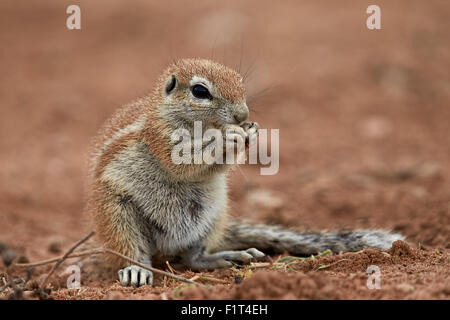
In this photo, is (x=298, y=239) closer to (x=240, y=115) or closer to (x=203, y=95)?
(x=240, y=115)

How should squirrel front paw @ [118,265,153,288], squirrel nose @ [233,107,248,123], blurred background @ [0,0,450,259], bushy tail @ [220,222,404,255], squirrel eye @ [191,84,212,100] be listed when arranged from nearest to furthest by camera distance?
squirrel front paw @ [118,265,153,288], squirrel nose @ [233,107,248,123], squirrel eye @ [191,84,212,100], bushy tail @ [220,222,404,255], blurred background @ [0,0,450,259]

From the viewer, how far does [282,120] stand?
1123 centimetres

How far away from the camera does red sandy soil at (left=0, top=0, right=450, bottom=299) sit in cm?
456

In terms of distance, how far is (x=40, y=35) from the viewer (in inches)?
611

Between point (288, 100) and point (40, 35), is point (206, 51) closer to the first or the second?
point (288, 100)

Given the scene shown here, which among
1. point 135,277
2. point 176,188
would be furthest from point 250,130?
point 135,277

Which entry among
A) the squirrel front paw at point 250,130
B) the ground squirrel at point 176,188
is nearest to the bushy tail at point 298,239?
the ground squirrel at point 176,188

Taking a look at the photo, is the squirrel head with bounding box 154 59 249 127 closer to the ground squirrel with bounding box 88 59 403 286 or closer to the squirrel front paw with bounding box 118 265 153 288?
the ground squirrel with bounding box 88 59 403 286

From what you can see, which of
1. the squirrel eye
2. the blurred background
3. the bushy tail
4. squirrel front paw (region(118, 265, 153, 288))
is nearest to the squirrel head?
the squirrel eye

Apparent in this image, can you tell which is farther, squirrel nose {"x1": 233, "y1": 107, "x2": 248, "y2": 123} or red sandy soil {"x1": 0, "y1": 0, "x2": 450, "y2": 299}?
squirrel nose {"x1": 233, "y1": 107, "x2": 248, "y2": 123}

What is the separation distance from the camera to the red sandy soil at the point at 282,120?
456cm

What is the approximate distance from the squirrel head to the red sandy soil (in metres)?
0.91

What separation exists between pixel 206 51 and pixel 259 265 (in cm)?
897

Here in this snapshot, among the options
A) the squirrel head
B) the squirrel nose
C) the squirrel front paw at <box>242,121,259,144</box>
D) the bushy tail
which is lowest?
the bushy tail
